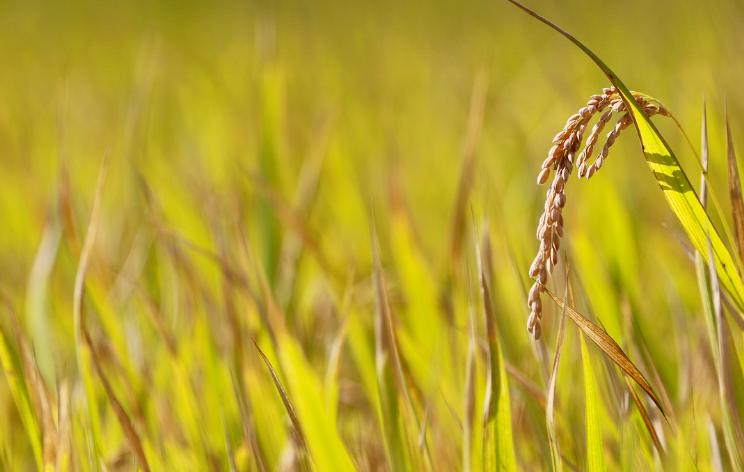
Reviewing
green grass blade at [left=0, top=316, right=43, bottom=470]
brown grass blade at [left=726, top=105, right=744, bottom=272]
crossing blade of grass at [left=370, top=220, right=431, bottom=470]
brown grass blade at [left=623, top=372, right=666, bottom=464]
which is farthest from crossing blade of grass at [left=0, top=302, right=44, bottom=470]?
brown grass blade at [left=726, top=105, right=744, bottom=272]

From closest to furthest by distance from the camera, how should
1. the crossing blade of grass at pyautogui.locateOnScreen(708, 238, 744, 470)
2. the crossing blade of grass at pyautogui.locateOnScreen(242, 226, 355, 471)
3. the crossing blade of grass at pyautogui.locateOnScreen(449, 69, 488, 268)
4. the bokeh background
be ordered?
the crossing blade of grass at pyautogui.locateOnScreen(708, 238, 744, 470) < the crossing blade of grass at pyautogui.locateOnScreen(242, 226, 355, 471) < the bokeh background < the crossing blade of grass at pyautogui.locateOnScreen(449, 69, 488, 268)

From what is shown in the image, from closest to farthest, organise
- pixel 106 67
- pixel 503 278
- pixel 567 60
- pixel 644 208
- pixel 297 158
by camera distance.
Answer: pixel 503 278 → pixel 644 208 → pixel 297 158 → pixel 567 60 → pixel 106 67

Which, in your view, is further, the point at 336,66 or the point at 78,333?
the point at 336,66

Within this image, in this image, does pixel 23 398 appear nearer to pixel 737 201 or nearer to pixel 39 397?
pixel 39 397

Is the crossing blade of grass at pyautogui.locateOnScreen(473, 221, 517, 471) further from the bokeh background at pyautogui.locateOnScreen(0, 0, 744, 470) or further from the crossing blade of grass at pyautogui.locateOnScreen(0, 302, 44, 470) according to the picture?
the crossing blade of grass at pyautogui.locateOnScreen(0, 302, 44, 470)

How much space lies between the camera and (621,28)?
334 cm

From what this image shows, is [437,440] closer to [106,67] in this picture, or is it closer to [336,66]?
[336,66]

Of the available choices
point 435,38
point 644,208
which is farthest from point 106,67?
point 644,208

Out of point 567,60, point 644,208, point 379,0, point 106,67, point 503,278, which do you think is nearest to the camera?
point 503,278

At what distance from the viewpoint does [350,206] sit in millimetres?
1542

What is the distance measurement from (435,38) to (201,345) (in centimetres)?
319

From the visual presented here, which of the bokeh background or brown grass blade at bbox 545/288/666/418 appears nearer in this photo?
brown grass blade at bbox 545/288/666/418

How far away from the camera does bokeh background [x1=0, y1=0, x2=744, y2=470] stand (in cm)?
99

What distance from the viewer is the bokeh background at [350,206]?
987 millimetres
